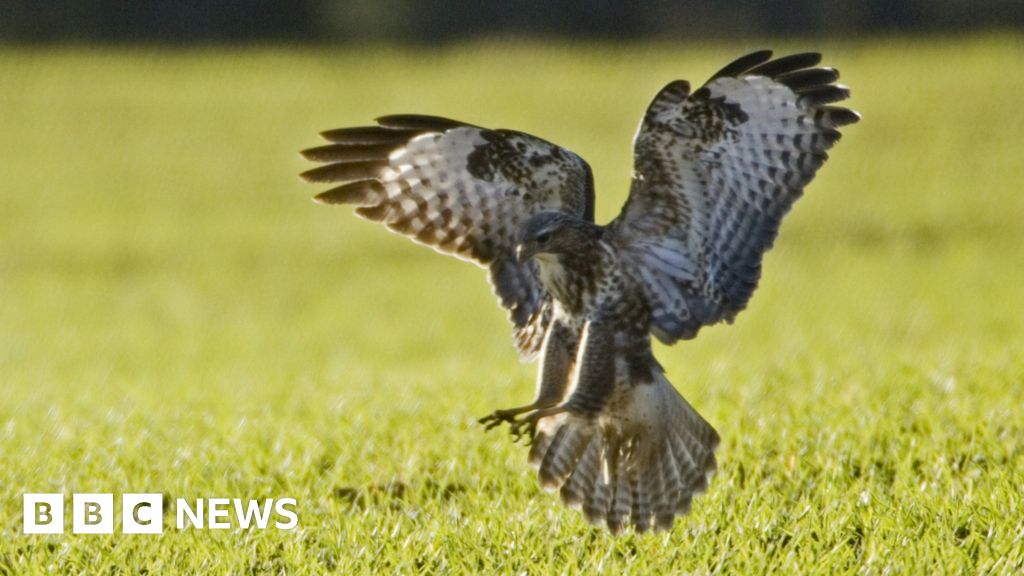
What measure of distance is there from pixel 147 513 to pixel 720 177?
227 centimetres

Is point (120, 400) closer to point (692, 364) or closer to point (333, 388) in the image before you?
point (333, 388)

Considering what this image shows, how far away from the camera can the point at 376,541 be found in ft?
16.5

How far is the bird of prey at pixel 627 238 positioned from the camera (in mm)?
4961

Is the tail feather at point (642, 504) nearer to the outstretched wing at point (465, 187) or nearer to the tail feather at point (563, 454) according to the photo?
the tail feather at point (563, 454)

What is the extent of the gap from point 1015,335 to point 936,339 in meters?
0.93

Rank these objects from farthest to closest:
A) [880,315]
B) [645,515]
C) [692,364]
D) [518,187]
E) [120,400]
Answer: [880,315] → [692,364] → [120,400] → [518,187] → [645,515]

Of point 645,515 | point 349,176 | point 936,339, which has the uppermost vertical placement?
point 349,176

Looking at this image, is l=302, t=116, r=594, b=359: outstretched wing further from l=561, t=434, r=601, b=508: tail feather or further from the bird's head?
l=561, t=434, r=601, b=508: tail feather

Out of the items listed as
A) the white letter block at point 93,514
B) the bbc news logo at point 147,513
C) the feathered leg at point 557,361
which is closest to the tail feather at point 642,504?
the feathered leg at point 557,361

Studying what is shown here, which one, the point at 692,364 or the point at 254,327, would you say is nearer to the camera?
the point at 692,364

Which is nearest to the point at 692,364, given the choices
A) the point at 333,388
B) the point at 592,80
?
the point at 333,388

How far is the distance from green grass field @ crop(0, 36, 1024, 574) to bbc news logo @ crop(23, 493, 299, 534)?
0.08 m

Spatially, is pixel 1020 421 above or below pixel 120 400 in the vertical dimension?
above

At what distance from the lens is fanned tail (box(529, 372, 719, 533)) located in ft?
16.2
